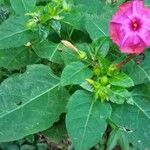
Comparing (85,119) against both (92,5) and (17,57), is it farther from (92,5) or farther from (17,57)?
(92,5)

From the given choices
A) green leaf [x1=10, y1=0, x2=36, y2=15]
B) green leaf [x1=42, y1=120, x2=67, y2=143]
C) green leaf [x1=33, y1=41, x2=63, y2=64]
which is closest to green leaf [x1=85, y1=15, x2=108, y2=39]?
green leaf [x1=33, y1=41, x2=63, y2=64]

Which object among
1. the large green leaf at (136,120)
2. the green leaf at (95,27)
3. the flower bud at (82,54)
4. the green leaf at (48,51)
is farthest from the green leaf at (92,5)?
the large green leaf at (136,120)

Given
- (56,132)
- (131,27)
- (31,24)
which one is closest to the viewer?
(131,27)

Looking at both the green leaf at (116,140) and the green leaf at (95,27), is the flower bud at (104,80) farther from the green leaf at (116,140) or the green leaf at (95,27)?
the green leaf at (116,140)

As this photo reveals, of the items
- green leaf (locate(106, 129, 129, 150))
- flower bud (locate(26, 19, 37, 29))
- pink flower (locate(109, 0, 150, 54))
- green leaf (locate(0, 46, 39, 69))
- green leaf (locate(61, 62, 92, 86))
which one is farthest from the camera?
green leaf (locate(106, 129, 129, 150))

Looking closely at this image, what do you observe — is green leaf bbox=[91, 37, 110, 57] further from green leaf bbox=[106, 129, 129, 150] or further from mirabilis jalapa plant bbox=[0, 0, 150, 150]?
green leaf bbox=[106, 129, 129, 150]

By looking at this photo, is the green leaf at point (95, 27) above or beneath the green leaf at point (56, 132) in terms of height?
above

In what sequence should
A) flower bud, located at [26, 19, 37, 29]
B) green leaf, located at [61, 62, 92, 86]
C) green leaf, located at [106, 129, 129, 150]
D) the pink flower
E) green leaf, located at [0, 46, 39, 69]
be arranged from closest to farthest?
the pink flower < green leaf, located at [61, 62, 92, 86] < flower bud, located at [26, 19, 37, 29] < green leaf, located at [0, 46, 39, 69] < green leaf, located at [106, 129, 129, 150]

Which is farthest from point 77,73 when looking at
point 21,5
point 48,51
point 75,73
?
point 21,5
